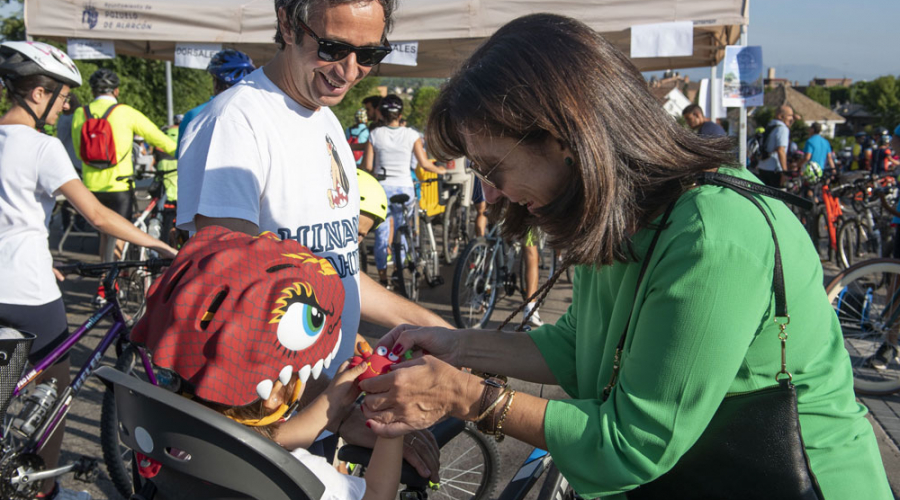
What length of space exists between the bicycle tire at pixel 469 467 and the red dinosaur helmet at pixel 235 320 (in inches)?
64.5

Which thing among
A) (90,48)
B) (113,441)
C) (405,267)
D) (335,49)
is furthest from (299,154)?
(90,48)

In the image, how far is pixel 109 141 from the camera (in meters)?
6.47

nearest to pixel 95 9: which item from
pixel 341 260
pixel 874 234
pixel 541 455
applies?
pixel 341 260

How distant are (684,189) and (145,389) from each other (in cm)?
103

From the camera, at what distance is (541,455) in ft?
7.16

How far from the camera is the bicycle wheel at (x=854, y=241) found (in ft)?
28.8

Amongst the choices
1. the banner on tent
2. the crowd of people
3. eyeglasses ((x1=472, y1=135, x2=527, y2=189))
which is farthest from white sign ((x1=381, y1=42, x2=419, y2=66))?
eyeglasses ((x1=472, y1=135, x2=527, y2=189))

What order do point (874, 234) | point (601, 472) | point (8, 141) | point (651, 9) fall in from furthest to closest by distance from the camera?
point (874, 234) → point (651, 9) → point (8, 141) → point (601, 472)

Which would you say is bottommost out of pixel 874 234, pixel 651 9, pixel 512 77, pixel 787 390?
pixel 874 234

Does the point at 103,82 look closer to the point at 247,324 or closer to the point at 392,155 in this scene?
the point at 392,155

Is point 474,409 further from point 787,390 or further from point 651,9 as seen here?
point 651,9

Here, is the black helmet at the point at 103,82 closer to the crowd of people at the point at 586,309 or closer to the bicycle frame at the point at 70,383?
the bicycle frame at the point at 70,383

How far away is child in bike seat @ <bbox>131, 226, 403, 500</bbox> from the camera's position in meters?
1.28

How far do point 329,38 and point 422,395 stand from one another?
108 centimetres
